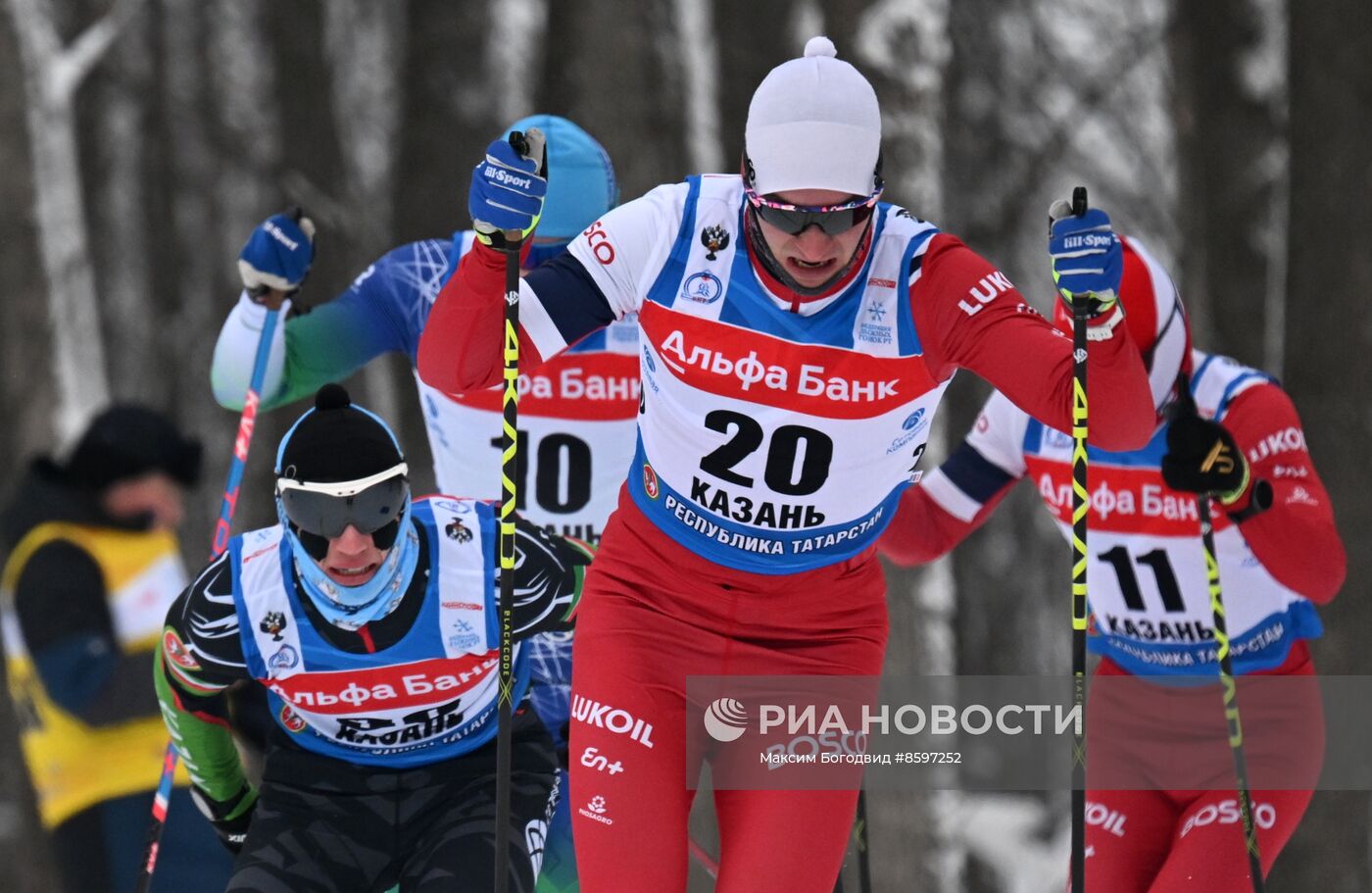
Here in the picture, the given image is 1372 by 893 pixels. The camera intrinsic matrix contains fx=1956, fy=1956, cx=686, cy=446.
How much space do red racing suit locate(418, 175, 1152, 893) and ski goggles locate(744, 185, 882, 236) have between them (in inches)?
4.8

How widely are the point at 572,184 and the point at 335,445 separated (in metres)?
1.28

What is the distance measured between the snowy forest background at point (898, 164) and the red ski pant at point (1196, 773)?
3.29 metres

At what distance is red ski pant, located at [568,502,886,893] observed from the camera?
427 cm

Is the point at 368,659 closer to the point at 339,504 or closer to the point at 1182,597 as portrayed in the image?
the point at 339,504

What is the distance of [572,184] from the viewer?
5.79 meters

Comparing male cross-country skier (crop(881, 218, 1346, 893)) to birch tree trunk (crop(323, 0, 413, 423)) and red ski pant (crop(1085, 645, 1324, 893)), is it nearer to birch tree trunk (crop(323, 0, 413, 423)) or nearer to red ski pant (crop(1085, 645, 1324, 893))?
red ski pant (crop(1085, 645, 1324, 893))

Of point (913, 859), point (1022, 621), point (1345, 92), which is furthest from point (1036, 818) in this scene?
point (1345, 92)

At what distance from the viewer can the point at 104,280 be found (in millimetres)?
21391

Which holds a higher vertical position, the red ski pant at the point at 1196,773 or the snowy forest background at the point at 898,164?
the snowy forest background at the point at 898,164

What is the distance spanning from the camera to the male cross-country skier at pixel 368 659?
4.87 metres

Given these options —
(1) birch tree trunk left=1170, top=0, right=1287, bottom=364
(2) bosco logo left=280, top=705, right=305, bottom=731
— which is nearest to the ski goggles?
(2) bosco logo left=280, top=705, right=305, bottom=731

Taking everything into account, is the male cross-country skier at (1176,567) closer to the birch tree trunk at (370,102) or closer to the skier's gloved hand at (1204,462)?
the skier's gloved hand at (1204,462)

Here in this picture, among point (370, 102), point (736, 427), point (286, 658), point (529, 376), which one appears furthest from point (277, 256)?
point (370, 102)

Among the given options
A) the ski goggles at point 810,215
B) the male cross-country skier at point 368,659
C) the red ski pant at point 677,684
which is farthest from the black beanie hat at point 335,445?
the ski goggles at point 810,215
